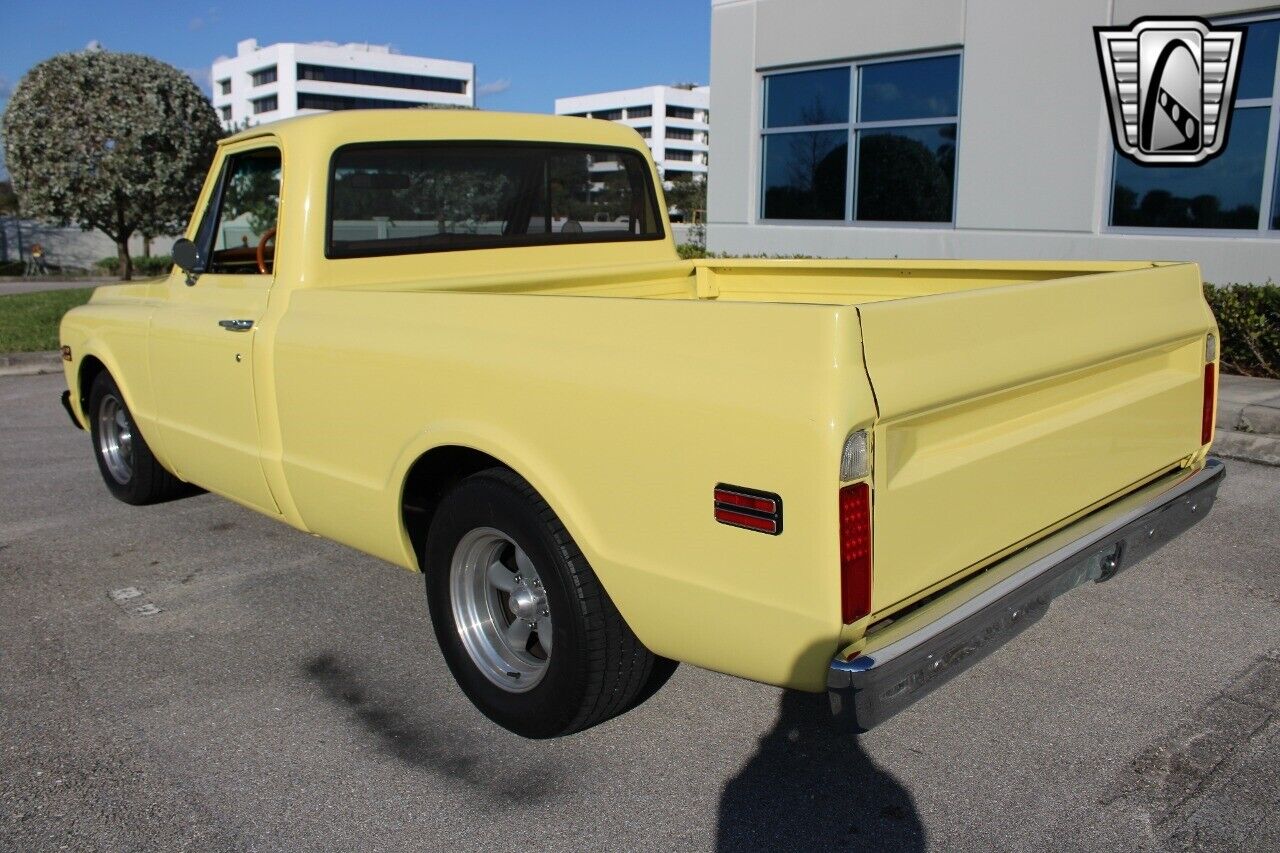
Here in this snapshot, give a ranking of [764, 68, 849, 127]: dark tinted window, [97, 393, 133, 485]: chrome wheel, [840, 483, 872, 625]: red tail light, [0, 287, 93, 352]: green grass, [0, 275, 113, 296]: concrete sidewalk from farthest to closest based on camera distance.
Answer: [0, 275, 113, 296]: concrete sidewalk → [764, 68, 849, 127]: dark tinted window → [0, 287, 93, 352]: green grass → [97, 393, 133, 485]: chrome wheel → [840, 483, 872, 625]: red tail light

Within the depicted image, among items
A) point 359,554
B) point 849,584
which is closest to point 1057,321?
point 849,584

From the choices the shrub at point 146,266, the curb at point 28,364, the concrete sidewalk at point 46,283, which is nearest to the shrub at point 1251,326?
the curb at point 28,364

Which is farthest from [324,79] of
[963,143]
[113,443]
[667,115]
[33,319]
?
[113,443]

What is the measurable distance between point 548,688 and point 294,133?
7.90 feet

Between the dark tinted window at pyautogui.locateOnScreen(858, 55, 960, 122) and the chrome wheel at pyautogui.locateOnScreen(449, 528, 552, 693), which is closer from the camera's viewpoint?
the chrome wheel at pyautogui.locateOnScreen(449, 528, 552, 693)

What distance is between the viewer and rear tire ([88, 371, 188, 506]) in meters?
5.41

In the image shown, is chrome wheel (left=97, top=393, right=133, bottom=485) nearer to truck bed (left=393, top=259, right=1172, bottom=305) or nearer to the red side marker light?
truck bed (left=393, top=259, right=1172, bottom=305)

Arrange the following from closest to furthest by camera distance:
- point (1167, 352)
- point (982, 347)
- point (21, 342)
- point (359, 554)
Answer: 1. point (982, 347)
2. point (1167, 352)
3. point (359, 554)
4. point (21, 342)

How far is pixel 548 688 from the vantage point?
308 centimetres

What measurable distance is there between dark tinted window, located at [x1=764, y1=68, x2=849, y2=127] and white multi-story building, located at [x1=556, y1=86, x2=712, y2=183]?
10058 cm

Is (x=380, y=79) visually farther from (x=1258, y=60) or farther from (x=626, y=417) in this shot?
(x=626, y=417)

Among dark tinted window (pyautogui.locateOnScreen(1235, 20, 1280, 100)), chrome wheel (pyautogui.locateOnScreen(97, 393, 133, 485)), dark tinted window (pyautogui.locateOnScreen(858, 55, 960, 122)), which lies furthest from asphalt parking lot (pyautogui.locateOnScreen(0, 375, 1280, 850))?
dark tinted window (pyautogui.locateOnScreen(858, 55, 960, 122))

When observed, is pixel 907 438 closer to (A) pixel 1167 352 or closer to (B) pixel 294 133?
(A) pixel 1167 352

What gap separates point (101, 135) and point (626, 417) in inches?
772
